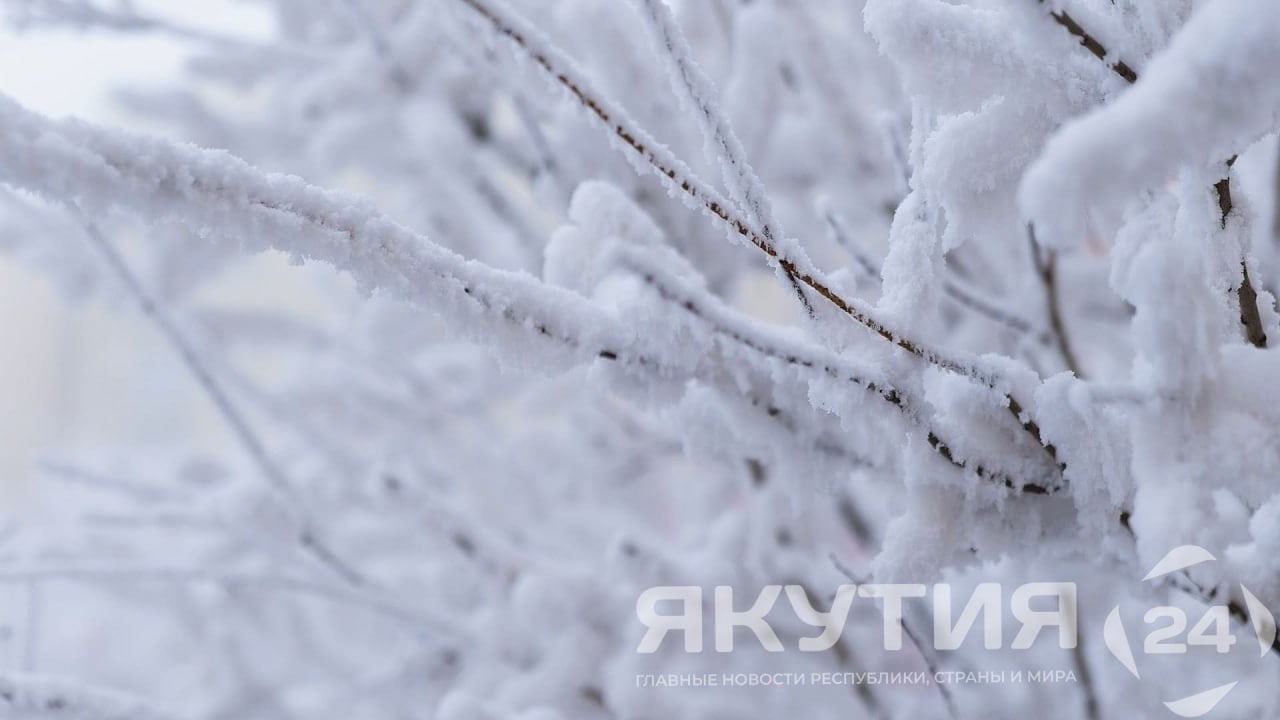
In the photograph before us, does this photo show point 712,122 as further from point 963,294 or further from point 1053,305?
point 1053,305

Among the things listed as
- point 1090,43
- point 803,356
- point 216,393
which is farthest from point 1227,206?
point 216,393

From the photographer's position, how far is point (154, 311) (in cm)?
85

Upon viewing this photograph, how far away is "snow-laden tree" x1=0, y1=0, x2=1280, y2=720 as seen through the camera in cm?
42

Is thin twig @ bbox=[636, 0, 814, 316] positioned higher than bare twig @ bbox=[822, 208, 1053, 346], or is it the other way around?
bare twig @ bbox=[822, 208, 1053, 346]

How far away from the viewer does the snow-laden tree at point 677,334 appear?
1.39ft

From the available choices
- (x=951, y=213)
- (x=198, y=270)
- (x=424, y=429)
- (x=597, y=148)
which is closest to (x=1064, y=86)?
(x=951, y=213)

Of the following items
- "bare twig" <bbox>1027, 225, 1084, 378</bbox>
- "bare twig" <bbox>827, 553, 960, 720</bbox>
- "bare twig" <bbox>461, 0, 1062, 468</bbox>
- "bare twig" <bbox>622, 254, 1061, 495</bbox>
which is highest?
"bare twig" <bbox>1027, 225, 1084, 378</bbox>

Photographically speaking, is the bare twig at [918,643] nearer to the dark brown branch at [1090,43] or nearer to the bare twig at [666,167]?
the bare twig at [666,167]

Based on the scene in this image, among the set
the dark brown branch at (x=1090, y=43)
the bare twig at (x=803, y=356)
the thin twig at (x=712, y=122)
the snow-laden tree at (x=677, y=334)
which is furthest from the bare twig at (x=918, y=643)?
the dark brown branch at (x=1090, y=43)

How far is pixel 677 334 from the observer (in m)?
0.52

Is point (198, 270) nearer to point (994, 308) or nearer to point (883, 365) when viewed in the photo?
point (994, 308)

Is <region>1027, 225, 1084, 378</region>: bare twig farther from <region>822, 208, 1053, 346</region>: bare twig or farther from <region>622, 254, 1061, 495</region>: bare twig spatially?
<region>622, 254, 1061, 495</region>: bare twig

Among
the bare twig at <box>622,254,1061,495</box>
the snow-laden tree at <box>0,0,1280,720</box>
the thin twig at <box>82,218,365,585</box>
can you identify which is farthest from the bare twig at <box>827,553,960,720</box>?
the thin twig at <box>82,218,365,585</box>

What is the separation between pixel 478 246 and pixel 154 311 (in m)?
0.74
